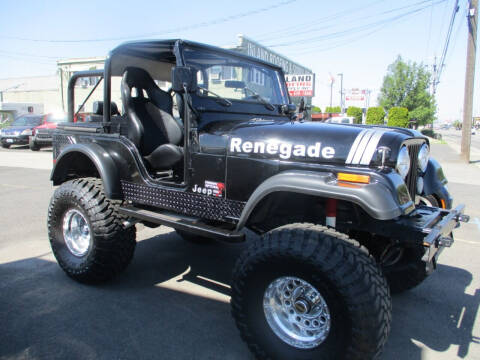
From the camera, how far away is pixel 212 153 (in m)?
2.88

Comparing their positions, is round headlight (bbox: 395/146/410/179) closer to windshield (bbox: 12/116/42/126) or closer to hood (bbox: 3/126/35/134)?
hood (bbox: 3/126/35/134)

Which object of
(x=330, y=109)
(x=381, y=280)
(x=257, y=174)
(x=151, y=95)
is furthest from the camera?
(x=330, y=109)

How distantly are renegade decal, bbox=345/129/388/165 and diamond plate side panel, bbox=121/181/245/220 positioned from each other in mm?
836

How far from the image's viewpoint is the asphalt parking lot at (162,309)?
258 cm

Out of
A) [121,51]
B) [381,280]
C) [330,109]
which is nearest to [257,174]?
[381,280]

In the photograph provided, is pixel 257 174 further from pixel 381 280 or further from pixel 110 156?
pixel 110 156

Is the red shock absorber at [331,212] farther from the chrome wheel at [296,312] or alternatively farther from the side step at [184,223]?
the side step at [184,223]

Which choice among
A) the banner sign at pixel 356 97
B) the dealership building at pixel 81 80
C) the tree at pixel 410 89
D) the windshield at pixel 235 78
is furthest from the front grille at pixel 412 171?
the banner sign at pixel 356 97

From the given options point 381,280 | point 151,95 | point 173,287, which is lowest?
point 173,287

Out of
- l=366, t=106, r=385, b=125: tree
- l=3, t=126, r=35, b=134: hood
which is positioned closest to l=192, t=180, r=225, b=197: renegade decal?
l=3, t=126, r=35, b=134: hood

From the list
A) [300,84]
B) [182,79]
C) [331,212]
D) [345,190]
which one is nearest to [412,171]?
[331,212]

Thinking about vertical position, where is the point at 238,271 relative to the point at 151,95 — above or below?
below

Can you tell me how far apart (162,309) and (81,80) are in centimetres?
1551

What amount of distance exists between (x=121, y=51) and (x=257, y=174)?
188 cm
